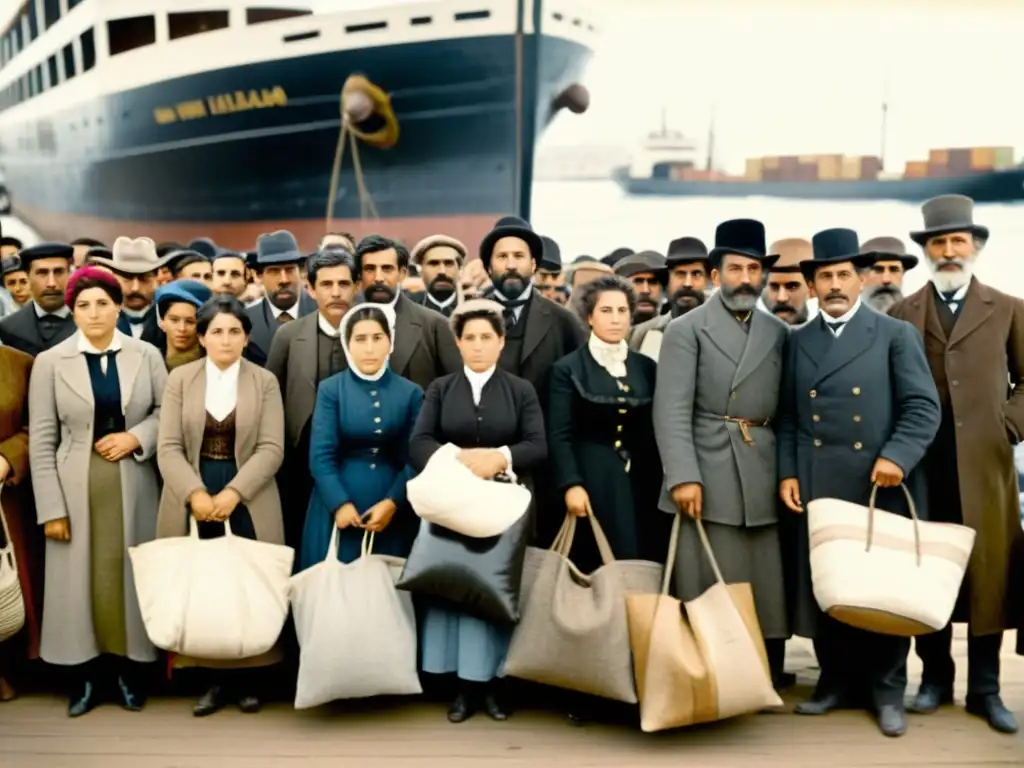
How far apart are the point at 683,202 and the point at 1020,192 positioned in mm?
2556

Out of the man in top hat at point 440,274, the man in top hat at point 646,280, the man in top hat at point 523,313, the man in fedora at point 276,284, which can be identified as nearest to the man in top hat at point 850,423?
the man in top hat at point 523,313

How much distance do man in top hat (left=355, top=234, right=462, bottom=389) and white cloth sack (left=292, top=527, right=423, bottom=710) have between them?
776mm

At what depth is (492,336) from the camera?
2807 mm

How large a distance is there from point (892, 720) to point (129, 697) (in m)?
2.39

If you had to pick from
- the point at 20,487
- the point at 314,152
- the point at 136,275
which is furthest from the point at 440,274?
the point at 314,152

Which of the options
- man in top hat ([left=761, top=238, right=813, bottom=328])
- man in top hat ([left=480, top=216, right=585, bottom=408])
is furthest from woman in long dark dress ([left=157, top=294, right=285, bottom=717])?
man in top hat ([left=761, top=238, right=813, bottom=328])

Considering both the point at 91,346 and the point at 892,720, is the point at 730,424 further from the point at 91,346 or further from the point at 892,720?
the point at 91,346

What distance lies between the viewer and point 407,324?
3334 millimetres

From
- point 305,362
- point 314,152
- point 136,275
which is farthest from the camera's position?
point 314,152

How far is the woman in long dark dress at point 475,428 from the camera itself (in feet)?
9.12

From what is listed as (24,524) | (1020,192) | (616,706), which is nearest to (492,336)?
(616,706)

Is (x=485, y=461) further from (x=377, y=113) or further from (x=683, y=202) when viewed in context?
(x=377, y=113)

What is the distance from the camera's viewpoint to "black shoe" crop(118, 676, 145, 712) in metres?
2.92

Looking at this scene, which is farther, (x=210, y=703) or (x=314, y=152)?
(x=314, y=152)
